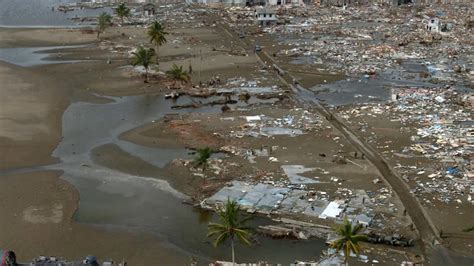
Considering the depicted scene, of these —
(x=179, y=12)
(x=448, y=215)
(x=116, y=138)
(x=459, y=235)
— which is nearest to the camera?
(x=459, y=235)

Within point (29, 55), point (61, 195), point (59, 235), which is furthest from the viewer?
point (29, 55)

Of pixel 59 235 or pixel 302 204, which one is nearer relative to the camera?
pixel 59 235

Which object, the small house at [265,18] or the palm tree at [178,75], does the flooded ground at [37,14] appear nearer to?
the small house at [265,18]

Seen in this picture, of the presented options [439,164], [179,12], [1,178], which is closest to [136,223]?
[1,178]

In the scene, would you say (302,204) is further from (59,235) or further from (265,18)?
(265,18)

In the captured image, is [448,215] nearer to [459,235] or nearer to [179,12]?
[459,235]

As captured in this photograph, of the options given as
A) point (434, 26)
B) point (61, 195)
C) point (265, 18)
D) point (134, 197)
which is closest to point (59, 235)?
point (61, 195)

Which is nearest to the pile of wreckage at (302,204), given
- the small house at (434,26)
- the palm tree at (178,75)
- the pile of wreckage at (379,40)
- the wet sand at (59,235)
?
the wet sand at (59,235)

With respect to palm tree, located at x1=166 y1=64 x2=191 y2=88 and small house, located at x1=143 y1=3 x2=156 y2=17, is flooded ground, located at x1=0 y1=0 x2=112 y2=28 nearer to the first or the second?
small house, located at x1=143 y1=3 x2=156 y2=17
